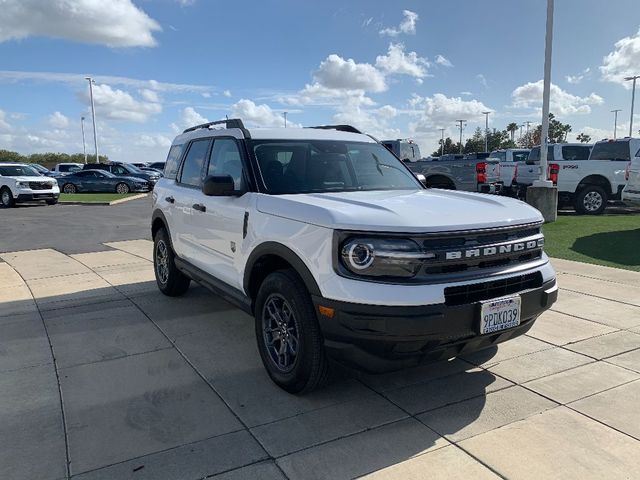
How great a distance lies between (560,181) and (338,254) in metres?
13.2

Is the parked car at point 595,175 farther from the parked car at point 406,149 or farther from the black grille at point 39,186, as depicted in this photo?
the black grille at point 39,186

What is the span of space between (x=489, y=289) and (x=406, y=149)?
18.3m

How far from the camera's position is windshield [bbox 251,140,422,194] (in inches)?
166

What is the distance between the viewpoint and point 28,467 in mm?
2842

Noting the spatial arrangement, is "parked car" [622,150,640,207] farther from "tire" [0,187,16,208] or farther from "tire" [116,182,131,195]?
"tire" [116,182,131,195]

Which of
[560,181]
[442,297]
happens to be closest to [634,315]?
[442,297]

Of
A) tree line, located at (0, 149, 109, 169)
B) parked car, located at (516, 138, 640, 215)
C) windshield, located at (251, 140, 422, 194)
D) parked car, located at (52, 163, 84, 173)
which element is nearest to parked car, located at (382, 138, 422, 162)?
parked car, located at (516, 138, 640, 215)

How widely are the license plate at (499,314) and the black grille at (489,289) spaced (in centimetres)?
7

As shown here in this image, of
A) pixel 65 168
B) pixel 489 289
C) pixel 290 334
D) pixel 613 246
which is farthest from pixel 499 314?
pixel 65 168

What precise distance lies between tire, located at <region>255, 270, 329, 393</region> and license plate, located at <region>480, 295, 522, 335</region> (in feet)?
3.34

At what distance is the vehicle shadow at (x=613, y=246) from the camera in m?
8.20

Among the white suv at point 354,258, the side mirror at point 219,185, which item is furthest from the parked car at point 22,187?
the side mirror at point 219,185

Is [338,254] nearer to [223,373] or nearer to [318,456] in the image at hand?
[318,456]

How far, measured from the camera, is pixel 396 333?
2.94 m
